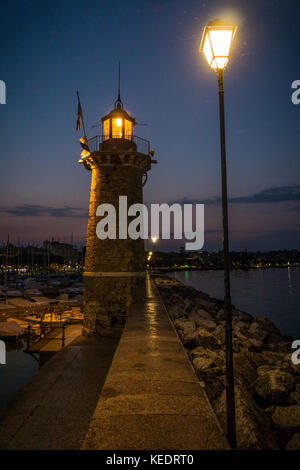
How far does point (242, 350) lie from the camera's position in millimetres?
9461

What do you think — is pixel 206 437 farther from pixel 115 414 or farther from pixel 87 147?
pixel 87 147

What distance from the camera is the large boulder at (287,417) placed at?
→ 5.40 metres

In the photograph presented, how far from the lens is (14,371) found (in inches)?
442

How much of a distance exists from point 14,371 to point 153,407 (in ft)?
32.0

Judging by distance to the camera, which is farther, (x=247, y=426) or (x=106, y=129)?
(x=106, y=129)

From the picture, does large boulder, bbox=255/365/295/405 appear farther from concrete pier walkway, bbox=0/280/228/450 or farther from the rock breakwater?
concrete pier walkway, bbox=0/280/228/450

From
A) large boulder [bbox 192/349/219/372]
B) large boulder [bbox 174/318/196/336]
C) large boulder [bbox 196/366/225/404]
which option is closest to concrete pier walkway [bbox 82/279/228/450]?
large boulder [bbox 196/366/225/404]

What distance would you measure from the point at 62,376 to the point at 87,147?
28.2 feet

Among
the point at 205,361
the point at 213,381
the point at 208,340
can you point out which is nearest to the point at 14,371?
the point at 208,340

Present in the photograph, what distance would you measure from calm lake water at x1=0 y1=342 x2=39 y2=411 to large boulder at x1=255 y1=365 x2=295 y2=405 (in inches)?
296

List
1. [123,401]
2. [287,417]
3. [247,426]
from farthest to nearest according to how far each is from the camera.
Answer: [287,417] → [247,426] → [123,401]

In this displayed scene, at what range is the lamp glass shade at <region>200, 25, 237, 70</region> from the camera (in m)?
3.46

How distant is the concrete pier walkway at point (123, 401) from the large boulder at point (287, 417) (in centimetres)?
215

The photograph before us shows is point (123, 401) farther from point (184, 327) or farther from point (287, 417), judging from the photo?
point (184, 327)
